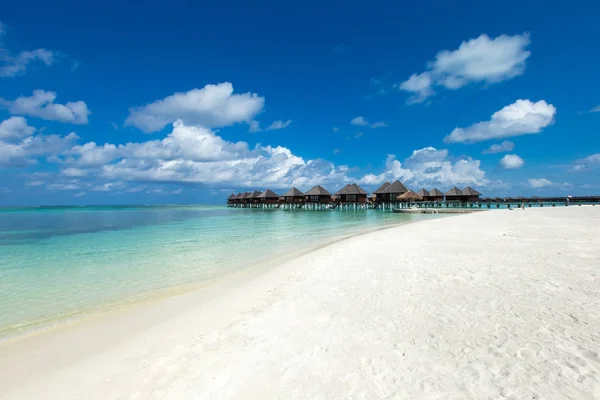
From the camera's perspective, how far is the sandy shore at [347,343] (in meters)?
2.43

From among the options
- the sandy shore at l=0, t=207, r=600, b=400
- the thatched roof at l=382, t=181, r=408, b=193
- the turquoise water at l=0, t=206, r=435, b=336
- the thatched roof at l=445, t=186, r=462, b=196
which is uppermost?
the thatched roof at l=382, t=181, r=408, b=193

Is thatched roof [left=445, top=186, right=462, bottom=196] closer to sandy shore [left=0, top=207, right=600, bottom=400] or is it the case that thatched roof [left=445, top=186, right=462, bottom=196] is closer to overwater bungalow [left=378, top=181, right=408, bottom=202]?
overwater bungalow [left=378, top=181, right=408, bottom=202]

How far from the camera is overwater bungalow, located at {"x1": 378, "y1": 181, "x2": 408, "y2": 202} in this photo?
44.2 meters

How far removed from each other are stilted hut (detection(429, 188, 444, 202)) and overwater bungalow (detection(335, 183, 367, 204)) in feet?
31.8

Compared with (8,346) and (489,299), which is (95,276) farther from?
(489,299)

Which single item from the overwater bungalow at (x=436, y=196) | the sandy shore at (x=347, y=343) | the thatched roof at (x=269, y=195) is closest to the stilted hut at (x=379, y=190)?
the overwater bungalow at (x=436, y=196)

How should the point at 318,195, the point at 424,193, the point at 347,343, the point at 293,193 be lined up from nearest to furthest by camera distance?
the point at 347,343, the point at 424,193, the point at 318,195, the point at 293,193

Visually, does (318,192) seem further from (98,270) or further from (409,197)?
(98,270)

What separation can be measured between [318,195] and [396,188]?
1226 centimetres

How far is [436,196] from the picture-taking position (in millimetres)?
43312

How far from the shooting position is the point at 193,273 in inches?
299

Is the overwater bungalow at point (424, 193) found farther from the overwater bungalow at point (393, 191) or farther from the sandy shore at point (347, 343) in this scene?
the sandy shore at point (347, 343)

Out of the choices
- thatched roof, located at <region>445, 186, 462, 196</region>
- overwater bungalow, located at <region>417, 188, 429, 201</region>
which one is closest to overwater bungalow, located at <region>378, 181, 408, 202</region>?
overwater bungalow, located at <region>417, 188, 429, 201</region>

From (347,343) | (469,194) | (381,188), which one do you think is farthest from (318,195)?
(347,343)
